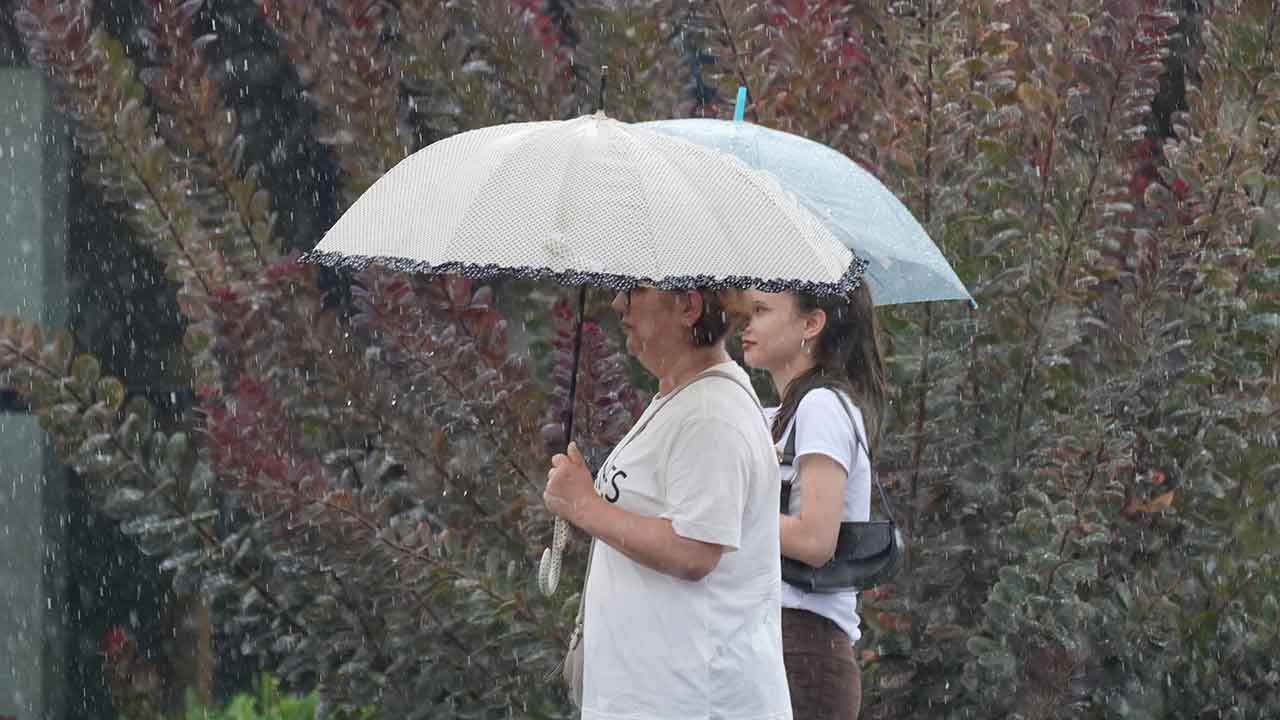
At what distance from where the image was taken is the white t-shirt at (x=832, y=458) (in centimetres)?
388

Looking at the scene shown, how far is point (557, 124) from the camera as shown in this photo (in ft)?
11.2

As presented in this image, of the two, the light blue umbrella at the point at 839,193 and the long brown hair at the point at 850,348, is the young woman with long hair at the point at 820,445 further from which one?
the light blue umbrella at the point at 839,193

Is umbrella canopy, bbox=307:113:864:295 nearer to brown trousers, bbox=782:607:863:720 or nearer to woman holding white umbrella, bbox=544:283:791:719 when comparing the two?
woman holding white umbrella, bbox=544:283:791:719

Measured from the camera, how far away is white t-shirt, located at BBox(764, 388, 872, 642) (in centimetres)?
388

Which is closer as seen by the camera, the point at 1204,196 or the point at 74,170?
the point at 1204,196

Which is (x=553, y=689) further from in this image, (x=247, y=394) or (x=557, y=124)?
(x=557, y=124)

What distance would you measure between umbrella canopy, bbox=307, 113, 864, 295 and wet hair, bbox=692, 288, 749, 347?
17 centimetres

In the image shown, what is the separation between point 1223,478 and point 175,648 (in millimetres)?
3948

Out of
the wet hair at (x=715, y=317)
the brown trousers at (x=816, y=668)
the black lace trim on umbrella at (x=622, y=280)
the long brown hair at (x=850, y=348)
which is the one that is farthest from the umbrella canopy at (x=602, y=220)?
the brown trousers at (x=816, y=668)

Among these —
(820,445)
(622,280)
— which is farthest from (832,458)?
(622,280)

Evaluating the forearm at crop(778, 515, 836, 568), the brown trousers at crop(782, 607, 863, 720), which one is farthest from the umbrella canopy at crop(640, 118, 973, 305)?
the brown trousers at crop(782, 607, 863, 720)

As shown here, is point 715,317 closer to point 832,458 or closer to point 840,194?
point 832,458

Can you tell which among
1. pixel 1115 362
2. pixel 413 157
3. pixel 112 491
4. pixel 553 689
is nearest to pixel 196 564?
pixel 112 491

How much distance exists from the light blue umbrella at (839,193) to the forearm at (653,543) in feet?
3.99
